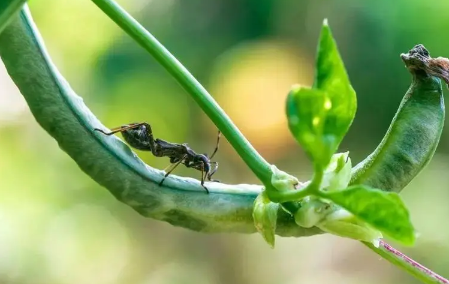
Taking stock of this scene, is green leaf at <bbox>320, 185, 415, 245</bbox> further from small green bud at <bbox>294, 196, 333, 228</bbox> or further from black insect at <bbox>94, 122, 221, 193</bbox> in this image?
black insect at <bbox>94, 122, 221, 193</bbox>

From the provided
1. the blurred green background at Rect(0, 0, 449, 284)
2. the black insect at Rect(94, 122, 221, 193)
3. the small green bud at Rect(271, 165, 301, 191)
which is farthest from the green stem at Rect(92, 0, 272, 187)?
the blurred green background at Rect(0, 0, 449, 284)

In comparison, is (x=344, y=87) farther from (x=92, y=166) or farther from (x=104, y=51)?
(x=104, y=51)

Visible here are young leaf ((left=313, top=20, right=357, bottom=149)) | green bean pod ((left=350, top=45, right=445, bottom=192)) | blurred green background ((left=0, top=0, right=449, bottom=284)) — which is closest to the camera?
young leaf ((left=313, top=20, right=357, bottom=149))

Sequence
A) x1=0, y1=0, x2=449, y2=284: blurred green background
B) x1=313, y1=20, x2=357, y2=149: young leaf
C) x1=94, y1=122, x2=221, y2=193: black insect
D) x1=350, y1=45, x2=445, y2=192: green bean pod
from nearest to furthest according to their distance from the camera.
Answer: x1=313, y1=20, x2=357, y2=149: young leaf < x1=350, y1=45, x2=445, y2=192: green bean pod < x1=94, y1=122, x2=221, y2=193: black insect < x1=0, y1=0, x2=449, y2=284: blurred green background

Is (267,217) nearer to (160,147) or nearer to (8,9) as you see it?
(8,9)

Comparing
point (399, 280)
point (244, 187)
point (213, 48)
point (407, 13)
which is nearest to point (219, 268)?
point (399, 280)

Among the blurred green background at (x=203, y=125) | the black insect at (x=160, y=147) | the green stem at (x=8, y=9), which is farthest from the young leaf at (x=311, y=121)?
the blurred green background at (x=203, y=125)
